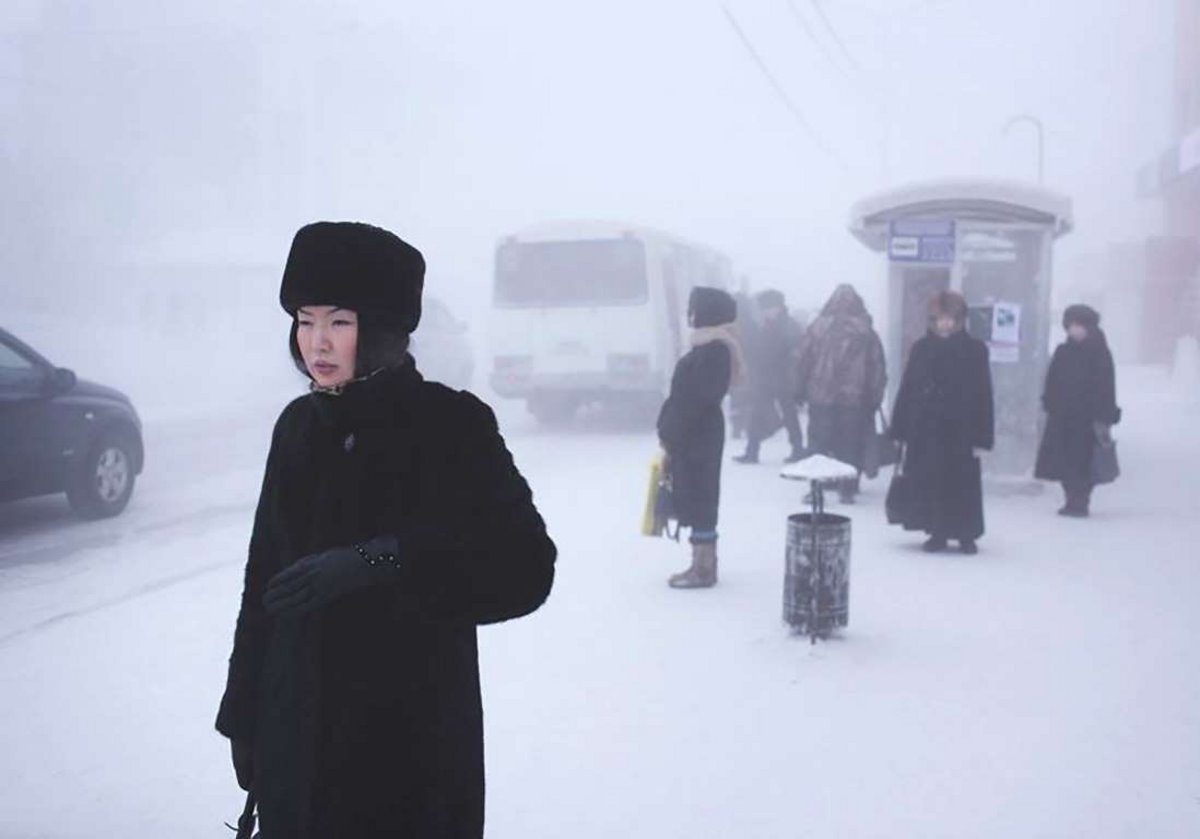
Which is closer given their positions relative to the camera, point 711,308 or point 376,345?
point 376,345

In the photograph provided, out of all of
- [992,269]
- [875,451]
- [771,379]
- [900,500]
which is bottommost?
[900,500]

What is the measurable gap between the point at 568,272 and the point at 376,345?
14.2 m

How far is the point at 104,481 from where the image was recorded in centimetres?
949

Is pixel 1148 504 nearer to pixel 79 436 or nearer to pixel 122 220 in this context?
pixel 79 436

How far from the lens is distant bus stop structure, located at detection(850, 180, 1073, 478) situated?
428 inches

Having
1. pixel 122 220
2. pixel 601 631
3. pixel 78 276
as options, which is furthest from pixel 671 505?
pixel 122 220

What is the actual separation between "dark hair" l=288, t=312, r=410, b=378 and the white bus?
1344 centimetres

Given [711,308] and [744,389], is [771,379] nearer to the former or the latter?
[744,389]

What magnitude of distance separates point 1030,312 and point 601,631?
6.92 m

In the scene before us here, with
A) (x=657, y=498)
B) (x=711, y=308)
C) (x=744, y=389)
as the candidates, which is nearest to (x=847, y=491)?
(x=744, y=389)

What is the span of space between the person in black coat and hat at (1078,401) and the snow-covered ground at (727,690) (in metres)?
0.51

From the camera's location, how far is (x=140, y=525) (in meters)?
9.24

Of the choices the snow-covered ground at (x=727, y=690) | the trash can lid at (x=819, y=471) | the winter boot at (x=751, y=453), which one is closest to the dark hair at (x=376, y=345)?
the snow-covered ground at (x=727, y=690)

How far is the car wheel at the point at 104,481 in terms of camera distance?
922 cm
